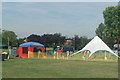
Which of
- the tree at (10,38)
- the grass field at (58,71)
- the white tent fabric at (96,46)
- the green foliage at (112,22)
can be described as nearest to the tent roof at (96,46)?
the white tent fabric at (96,46)

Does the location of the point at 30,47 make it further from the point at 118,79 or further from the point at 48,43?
the point at 48,43

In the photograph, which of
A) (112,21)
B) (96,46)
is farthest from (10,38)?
(96,46)

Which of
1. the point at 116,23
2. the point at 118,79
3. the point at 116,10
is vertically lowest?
the point at 118,79

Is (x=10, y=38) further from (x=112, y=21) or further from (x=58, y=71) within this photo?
(x=58, y=71)

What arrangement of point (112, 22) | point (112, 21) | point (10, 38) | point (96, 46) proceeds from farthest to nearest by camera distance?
point (10, 38), point (112, 21), point (112, 22), point (96, 46)

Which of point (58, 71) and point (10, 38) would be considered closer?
point (58, 71)

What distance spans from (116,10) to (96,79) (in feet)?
129

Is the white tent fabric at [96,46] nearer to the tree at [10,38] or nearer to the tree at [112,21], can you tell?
the tree at [112,21]

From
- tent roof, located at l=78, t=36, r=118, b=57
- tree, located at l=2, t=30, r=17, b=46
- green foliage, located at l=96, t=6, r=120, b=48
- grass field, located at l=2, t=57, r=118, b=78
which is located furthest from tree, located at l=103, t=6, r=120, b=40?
tree, located at l=2, t=30, r=17, b=46

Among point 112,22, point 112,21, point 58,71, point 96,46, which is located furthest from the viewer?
point 112,21

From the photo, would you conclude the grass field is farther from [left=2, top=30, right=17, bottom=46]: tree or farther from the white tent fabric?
[left=2, top=30, right=17, bottom=46]: tree

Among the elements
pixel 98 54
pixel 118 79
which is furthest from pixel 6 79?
pixel 98 54

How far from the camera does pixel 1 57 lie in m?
26.1

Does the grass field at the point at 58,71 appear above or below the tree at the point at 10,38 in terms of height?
below
